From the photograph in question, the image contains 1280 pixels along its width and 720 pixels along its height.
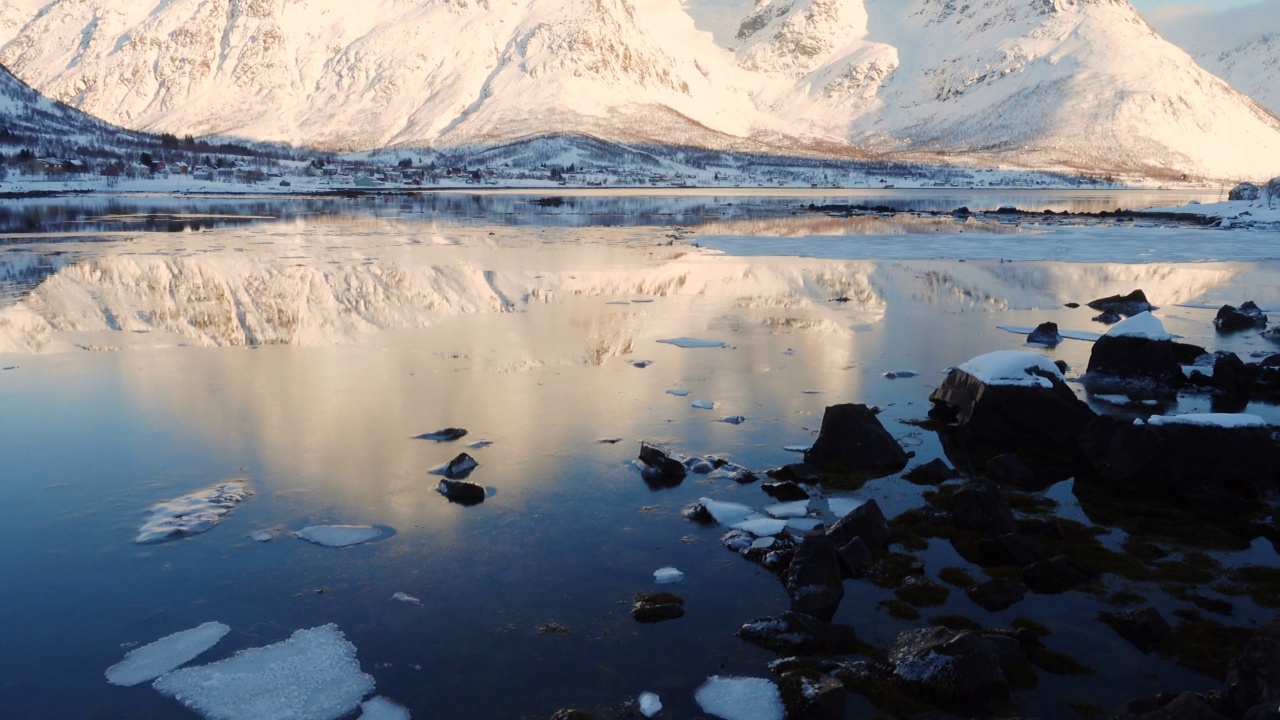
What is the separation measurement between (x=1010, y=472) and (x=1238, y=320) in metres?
12.5

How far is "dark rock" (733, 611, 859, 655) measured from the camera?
20.6 feet

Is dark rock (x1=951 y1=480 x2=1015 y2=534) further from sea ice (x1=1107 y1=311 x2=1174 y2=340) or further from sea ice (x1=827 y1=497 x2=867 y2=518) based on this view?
sea ice (x1=1107 y1=311 x2=1174 y2=340)

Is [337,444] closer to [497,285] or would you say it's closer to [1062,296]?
[497,285]

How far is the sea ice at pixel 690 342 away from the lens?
15.8m

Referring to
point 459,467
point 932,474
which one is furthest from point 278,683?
point 932,474

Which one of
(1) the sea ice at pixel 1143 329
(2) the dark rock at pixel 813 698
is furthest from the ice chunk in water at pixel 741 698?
(1) the sea ice at pixel 1143 329

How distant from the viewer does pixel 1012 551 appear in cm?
766

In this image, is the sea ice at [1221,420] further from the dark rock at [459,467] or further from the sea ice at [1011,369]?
the dark rock at [459,467]

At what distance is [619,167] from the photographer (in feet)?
595

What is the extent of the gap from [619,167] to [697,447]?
17525 centimetres

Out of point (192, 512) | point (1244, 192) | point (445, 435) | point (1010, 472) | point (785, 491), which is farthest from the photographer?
point (1244, 192)

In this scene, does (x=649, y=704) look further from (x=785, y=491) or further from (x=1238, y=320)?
(x=1238, y=320)

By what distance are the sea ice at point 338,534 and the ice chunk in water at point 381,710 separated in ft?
7.47

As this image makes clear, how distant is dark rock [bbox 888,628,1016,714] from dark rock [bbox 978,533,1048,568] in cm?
187
